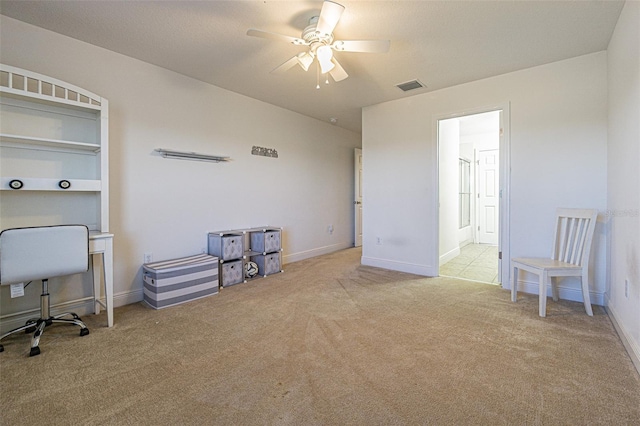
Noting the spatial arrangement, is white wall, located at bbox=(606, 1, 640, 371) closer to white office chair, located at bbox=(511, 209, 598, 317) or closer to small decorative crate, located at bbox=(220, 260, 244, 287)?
white office chair, located at bbox=(511, 209, 598, 317)

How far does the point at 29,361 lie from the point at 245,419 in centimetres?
159

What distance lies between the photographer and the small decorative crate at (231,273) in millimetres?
3357

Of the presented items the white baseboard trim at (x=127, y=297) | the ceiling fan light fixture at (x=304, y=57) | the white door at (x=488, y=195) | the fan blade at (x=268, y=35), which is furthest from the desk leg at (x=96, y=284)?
the white door at (x=488, y=195)

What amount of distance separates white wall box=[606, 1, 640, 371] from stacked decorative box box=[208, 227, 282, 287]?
11.1 ft

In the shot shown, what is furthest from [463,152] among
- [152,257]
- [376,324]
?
[152,257]

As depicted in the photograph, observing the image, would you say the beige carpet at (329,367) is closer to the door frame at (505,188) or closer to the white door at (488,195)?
the door frame at (505,188)

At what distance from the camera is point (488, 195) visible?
21.2 feet

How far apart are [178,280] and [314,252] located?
8.64 ft

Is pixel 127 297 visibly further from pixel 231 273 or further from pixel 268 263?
pixel 268 263

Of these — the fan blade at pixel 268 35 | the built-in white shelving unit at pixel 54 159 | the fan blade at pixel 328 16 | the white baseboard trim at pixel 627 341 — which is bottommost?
the white baseboard trim at pixel 627 341

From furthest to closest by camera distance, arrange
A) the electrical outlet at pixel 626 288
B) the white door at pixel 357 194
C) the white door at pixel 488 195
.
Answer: the white door at pixel 488 195, the white door at pixel 357 194, the electrical outlet at pixel 626 288

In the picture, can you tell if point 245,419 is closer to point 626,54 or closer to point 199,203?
point 199,203

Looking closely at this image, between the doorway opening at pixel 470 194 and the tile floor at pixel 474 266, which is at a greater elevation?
Answer: the doorway opening at pixel 470 194

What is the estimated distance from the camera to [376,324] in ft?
7.68
